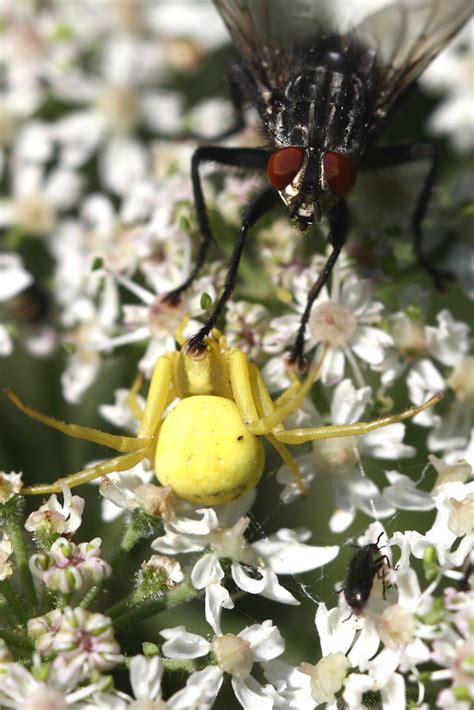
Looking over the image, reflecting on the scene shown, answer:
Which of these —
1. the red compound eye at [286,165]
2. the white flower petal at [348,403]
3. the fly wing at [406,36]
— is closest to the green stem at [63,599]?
the white flower petal at [348,403]

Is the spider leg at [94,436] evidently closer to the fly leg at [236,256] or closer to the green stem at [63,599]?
the fly leg at [236,256]

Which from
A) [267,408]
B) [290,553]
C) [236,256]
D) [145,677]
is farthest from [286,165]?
[145,677]

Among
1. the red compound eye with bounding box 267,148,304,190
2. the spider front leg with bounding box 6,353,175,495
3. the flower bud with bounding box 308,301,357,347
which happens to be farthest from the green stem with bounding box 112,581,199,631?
the red compound eye with bounding box 267,148,304,190

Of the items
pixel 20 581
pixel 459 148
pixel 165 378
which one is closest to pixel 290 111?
pixel 165 378

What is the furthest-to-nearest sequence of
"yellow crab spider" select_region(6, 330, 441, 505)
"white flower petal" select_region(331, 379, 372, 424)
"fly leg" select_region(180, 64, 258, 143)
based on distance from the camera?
"fly leg" select_region(180, 64, 258, 143)
"white flower petal" select_region(331, 379, 372, 424)
"yellow crab spider" select_region(6, 330, 441, 505)

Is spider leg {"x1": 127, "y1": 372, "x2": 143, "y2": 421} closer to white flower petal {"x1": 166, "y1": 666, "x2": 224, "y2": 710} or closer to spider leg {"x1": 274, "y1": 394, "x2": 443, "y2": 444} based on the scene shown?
spider leg {"x1": 274, "y1": 394, "x2": 443, "y2": 444}

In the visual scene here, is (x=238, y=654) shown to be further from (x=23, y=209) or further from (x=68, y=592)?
(x=23, y=209)
